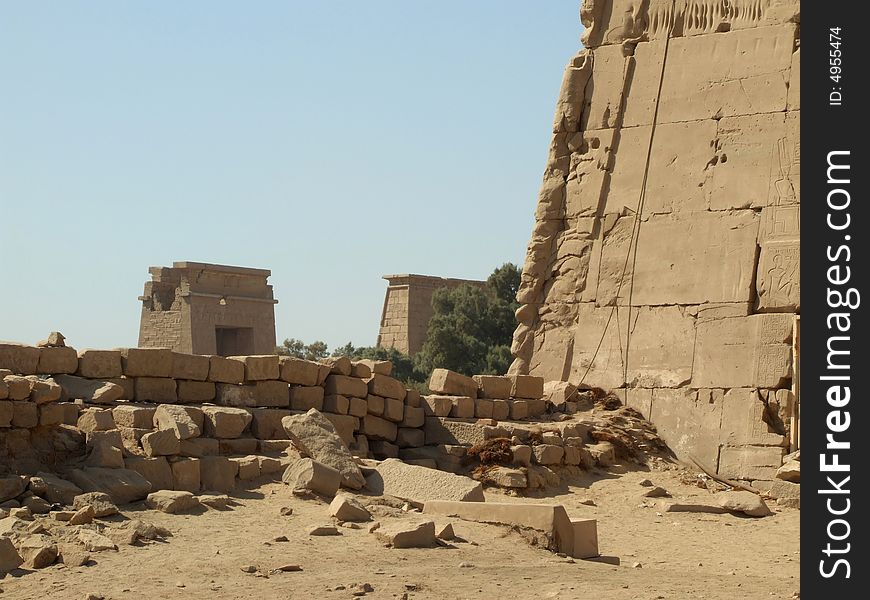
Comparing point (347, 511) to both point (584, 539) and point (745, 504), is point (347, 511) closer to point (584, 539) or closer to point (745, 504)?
point (584, 539)

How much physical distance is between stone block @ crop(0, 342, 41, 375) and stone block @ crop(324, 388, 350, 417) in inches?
113

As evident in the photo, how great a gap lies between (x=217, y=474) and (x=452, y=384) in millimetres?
3935

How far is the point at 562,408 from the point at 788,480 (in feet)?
8.43

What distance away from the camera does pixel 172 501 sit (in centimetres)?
971

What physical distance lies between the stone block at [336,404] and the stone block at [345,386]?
0.19 ft

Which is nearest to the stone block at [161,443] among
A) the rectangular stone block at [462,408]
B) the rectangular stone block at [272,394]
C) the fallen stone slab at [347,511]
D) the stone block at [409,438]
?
the fallen stone slab at [347,511]

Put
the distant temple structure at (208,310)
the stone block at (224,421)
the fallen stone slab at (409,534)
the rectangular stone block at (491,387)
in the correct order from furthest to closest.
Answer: the distant temple structure at (208,310) < the rectangular stone block at (491,387) < the stone block at (224,421) < the fallen stone slab at (409,534)

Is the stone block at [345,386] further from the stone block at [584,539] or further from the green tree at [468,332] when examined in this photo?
the green tree at [468,332]

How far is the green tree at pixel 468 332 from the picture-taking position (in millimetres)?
30234

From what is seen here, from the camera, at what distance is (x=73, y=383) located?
11523mm

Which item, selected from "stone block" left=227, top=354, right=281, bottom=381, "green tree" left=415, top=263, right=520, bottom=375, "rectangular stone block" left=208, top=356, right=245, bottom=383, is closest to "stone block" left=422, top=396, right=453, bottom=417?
"stone block" left=227, top=354, right=281, bottom=381

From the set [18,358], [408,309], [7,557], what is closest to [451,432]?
[18,358]

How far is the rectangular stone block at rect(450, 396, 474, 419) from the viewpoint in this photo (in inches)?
547
